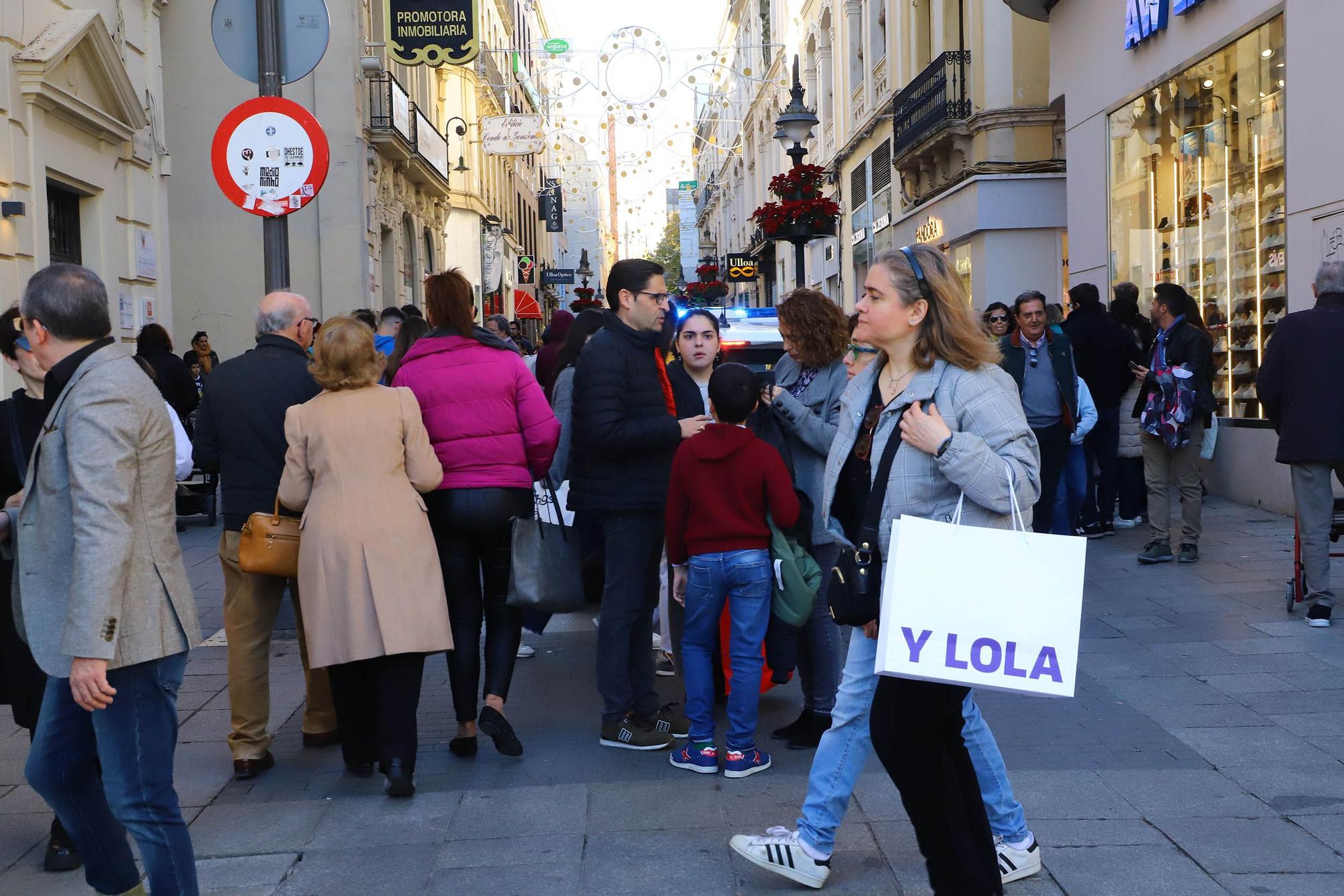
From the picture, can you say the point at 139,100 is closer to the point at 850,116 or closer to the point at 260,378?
the point at 260,378

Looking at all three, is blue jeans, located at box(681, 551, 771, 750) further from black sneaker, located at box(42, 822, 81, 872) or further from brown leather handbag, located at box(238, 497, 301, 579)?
black sneaker, located at box(42, 822, 81, 872)

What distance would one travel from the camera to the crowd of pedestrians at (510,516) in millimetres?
3602

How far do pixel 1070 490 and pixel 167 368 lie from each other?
7.68 meters

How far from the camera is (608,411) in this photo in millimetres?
5547

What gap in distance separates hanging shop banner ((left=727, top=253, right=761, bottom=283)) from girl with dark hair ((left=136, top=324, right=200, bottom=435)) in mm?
29627

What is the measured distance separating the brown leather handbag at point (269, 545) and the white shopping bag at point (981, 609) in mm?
2836

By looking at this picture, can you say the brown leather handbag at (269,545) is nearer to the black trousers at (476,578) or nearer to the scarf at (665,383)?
the black trousers at (476,578)

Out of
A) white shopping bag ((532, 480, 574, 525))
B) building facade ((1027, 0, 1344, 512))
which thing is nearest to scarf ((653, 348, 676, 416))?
white shopping bag ((532, 480, 574, 525))

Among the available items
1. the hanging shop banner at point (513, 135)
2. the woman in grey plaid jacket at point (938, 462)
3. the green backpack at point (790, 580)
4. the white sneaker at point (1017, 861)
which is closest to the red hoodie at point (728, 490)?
the green backpack at point (790, 580)

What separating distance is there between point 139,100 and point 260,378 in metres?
10.5

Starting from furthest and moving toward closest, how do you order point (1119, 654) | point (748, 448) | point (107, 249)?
point (107, 249) < point (1119, 654) < point (748, 448)

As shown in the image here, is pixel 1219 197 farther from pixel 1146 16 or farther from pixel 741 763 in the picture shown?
pixel 741 763

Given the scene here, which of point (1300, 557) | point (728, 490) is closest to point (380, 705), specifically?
point (728, 490)

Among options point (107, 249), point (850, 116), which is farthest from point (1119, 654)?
point (850, 116)
